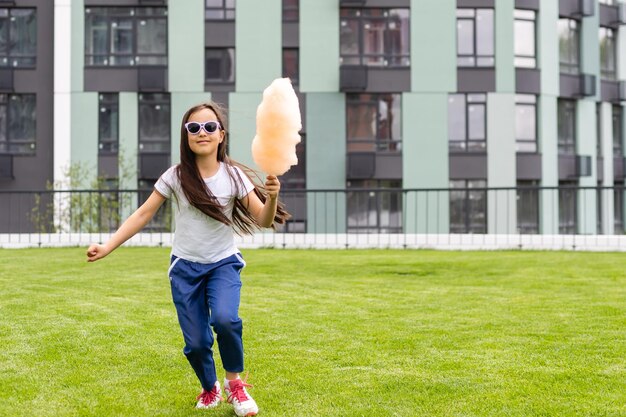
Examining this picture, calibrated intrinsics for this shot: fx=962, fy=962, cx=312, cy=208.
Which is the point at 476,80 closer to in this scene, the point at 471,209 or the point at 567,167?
the point at 567,167

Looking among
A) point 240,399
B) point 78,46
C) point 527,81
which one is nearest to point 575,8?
point 527,81

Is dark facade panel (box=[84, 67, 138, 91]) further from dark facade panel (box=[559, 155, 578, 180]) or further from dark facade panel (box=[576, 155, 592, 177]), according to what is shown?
dark facade panel (box=[576, 155, 592, 177])

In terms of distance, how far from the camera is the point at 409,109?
112 feet

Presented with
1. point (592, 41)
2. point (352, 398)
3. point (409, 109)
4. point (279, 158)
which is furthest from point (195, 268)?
point (592, 41)

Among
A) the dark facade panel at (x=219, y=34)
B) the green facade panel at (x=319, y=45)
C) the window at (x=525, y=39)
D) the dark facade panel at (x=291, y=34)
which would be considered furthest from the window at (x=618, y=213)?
the dark facade panel at (x=219, y=34)

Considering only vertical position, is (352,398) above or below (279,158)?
below

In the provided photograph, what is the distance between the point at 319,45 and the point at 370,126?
338 centimetres

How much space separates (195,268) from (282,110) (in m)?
1.06

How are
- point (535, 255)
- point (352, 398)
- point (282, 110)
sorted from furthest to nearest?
point (535, 255) < point (352, 398) < point (282, 110)

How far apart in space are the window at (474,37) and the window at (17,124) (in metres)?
15.4

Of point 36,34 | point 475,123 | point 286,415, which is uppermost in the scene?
point 36,34

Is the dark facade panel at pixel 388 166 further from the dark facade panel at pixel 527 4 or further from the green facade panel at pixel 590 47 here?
the green facade panel at pixel 590 47

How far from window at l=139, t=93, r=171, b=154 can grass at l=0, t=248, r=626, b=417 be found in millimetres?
19862

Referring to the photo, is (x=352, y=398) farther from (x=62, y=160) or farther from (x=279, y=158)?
(x=62, y=160)
